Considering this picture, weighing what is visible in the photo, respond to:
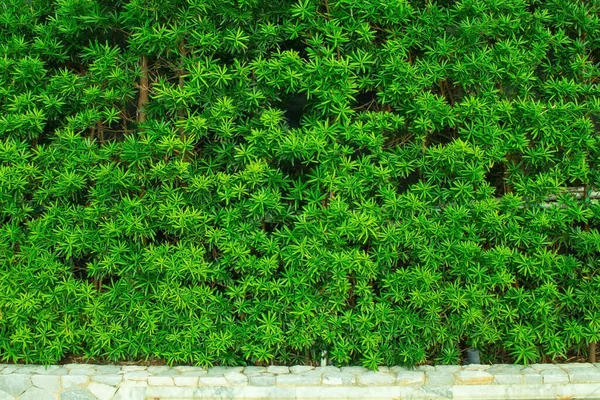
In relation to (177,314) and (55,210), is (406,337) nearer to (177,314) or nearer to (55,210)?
(177,314)

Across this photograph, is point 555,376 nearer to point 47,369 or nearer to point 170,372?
point 170,372

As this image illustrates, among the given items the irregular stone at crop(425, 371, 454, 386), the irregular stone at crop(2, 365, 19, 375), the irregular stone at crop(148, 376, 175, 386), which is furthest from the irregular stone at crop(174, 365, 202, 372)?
the irregular stone at crop(425, 371, 454, 386)

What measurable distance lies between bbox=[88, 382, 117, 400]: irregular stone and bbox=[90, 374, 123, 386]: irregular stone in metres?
0.03

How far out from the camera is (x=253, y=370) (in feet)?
15.1

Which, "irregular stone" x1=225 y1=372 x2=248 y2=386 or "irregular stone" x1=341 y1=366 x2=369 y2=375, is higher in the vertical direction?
"irregular stone" x1=341 y1=366 x2=369 y2=375

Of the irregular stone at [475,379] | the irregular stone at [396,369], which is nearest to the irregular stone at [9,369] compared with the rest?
the irregular stone at [396,369]

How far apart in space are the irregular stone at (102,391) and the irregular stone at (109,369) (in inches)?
4.5

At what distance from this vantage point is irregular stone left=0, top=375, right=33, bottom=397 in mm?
4531

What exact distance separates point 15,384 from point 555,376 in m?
4.02

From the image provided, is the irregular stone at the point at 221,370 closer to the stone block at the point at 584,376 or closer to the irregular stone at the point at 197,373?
the irregular stone at the point at 197,373

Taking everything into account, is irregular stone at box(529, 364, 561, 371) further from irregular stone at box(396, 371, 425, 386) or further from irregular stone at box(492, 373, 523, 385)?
irregular stone at box(396, 371, 425, 386)

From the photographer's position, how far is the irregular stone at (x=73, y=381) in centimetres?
450

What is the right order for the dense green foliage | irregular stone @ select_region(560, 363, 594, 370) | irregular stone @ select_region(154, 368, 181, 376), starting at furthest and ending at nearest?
irregular stone @ select_region(560, 363, 594, 370), irregular stone @ select_region(154, 368, 181, 376), the dense green foliage

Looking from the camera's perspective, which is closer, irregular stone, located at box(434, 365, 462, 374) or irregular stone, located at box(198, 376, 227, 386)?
irregular stone, located at box(198, 376, 227, 386)
